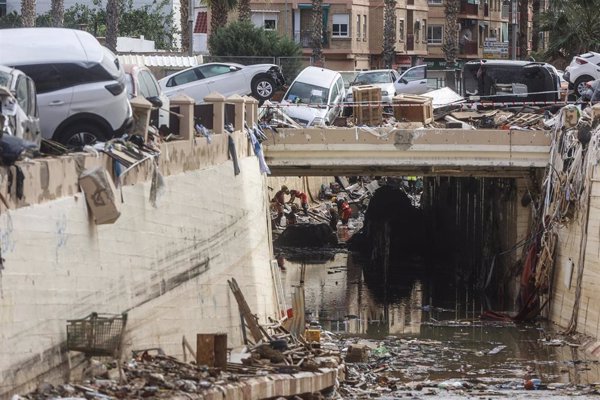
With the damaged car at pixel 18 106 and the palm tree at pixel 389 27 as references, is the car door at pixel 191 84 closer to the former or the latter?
the damaged car at pixel 18 106

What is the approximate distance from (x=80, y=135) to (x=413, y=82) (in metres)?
28.7

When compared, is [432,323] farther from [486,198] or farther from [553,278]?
[486,198]

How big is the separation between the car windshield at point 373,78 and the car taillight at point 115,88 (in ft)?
89.1

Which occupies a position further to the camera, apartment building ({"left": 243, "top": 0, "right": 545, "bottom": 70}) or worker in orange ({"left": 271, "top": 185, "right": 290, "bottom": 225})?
apartment building ({"left": 243, "top": 0, "right": 545, "bottom": 70})

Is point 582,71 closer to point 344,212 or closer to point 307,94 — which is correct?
point 307,94

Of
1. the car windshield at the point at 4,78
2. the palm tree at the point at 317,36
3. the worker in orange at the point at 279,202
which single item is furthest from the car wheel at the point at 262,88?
the palm tree at the point at 317,36

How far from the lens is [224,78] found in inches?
1566

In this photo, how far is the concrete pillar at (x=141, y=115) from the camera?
24375 millimetres

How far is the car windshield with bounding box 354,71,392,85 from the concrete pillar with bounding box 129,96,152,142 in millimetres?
26158

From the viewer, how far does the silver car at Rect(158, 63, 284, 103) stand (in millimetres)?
38844

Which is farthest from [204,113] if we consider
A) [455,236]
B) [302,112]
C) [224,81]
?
[455,236]

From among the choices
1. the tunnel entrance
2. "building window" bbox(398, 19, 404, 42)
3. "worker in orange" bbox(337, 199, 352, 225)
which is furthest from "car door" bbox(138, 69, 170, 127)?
"building window" bbox(398, 19, 404, 42)

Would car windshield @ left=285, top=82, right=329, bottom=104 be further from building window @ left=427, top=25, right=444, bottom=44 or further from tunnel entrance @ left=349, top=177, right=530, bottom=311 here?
building window @ left=427, top=25, right=444, bottom=44

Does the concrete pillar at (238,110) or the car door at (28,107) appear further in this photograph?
the concrete pillar at (238,110)
